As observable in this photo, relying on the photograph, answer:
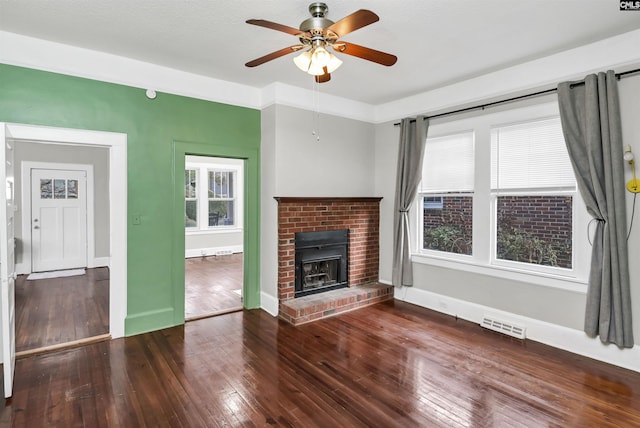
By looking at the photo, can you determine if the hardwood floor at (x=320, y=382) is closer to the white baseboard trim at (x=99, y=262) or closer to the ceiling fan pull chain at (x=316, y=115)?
the ceiling fan pull chain at (x=316, y=115)

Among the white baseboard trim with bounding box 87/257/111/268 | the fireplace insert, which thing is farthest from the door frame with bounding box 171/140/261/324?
the white baseboard trim with bounding box 87/257/111/268

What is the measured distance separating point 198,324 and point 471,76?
422 centimetres

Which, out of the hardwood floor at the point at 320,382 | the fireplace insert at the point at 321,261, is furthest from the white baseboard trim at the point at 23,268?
the fireplace insert at the point at 321,261

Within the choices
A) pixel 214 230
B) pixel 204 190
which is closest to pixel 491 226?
pixel 214 230

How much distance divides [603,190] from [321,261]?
3111 mm

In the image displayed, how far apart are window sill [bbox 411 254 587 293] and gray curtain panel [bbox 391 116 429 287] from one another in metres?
0.19

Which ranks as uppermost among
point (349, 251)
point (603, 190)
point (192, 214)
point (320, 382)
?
point (603, 190)

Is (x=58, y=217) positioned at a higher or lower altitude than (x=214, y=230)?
higher

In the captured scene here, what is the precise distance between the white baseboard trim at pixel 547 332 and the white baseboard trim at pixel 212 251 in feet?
17.4

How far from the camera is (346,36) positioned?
117 inches

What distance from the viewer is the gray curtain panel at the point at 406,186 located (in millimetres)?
4520

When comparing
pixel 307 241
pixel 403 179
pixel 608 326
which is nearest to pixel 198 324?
pixel 307 241

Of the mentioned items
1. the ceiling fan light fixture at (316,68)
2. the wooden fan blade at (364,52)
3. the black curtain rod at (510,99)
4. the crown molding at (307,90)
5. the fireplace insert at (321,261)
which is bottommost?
the fireplace insert at (321,261)

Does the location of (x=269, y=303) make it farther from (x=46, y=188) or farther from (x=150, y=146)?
(x=46, y=188)
